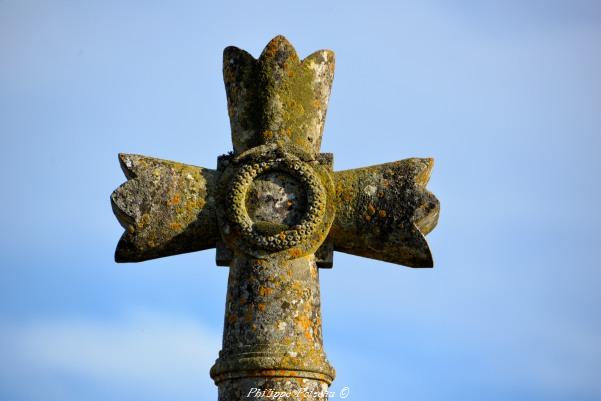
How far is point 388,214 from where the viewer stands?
297 inches

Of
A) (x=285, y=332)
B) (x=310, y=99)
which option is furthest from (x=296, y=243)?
(x=310, y=99)

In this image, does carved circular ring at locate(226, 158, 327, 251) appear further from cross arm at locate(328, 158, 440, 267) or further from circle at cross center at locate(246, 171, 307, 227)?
cross arm at locate(328, 158, 440, 267)

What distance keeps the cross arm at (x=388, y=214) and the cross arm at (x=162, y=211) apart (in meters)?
0.89

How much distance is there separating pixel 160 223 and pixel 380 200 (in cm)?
150

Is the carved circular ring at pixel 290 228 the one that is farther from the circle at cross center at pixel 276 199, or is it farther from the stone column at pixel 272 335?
the stone column at pixel 272 335

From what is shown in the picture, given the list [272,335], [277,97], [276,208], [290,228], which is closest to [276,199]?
[276,208]

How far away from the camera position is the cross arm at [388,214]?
24.6ft

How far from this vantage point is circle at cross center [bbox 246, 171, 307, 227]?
743cm

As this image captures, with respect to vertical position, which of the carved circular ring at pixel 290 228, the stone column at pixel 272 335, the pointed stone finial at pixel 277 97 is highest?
the pointed stone finial at pixel 277 97

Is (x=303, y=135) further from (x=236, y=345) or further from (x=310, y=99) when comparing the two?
(x=236, y=345)

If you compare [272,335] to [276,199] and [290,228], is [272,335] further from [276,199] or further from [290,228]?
[276,199]

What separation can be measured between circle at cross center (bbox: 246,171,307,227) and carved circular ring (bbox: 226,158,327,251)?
0.03m

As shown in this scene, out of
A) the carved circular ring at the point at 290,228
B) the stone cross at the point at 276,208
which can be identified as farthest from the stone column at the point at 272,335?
the carved circular ring at the point at 290,228

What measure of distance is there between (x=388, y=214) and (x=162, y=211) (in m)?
1.53
